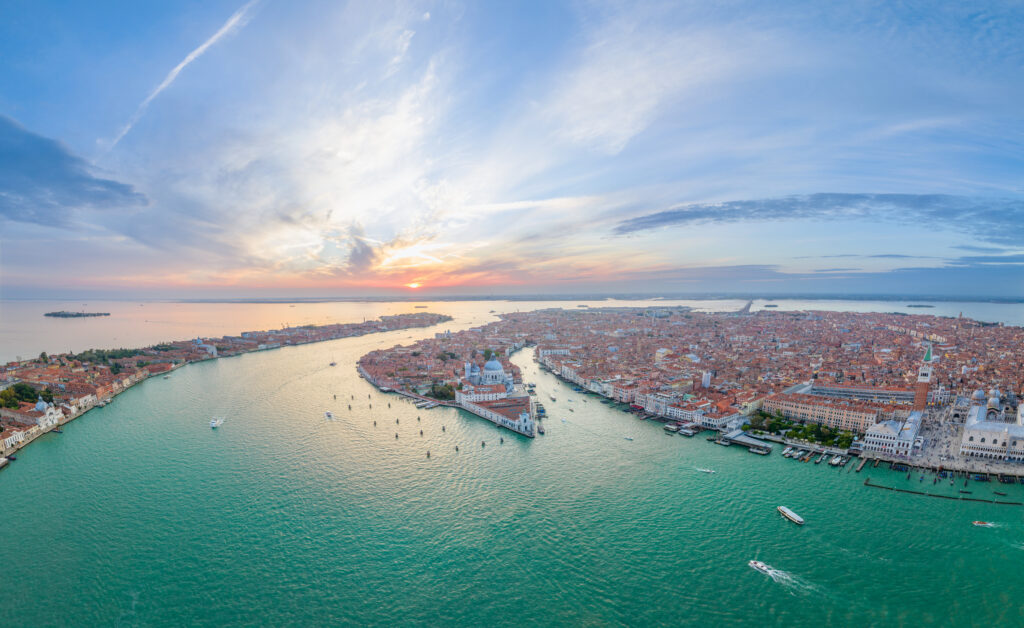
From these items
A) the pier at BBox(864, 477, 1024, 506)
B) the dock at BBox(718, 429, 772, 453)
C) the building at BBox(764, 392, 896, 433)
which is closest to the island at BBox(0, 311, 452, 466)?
the dock at BBox(718, 429, 772, 453)

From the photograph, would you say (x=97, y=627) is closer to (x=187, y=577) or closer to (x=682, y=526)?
(x=187, y=577)

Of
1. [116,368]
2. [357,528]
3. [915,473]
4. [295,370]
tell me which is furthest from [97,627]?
[116,368]

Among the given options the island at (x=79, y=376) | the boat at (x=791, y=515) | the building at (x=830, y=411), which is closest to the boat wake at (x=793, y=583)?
the boat at (x=791, y=515)

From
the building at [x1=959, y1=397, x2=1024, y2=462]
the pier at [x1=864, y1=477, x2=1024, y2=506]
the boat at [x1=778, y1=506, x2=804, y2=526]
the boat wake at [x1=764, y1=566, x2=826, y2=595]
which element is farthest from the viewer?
the building at [x1=959, y1=397, x2=1024, y2=462]

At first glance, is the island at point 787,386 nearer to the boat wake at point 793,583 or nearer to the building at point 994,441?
the building at point 994,441

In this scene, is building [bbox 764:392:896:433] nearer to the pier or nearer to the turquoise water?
the turquoise water

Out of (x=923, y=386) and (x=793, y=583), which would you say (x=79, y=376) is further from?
(x=923, y=386)

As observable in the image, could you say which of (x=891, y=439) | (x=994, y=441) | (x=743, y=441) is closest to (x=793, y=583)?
(x=743, y=441)
